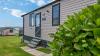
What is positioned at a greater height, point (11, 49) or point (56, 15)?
point (56, 15)

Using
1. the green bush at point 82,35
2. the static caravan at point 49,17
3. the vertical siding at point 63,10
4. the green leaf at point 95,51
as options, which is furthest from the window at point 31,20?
the green leaf at point 95,51

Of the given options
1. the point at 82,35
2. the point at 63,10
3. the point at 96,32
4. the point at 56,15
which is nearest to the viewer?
the point at 96,32

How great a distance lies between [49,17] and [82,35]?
10638mm

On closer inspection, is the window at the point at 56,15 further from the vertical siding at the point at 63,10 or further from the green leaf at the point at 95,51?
the green leaf at the point at 95,51

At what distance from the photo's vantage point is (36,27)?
1602cm

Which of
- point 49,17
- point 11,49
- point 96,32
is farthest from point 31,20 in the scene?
point 96,32

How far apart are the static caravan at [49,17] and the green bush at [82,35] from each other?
19.7ft

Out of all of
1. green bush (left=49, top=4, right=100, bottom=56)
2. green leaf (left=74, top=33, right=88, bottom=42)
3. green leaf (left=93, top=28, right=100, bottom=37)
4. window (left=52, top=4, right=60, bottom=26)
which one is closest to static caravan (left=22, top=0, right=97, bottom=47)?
window (left=52, top=4, right=60, bottom=26)

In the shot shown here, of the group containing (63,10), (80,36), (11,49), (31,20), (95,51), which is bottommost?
(11,49)

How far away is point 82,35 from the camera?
8.24 ft

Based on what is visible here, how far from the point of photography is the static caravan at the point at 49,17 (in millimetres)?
Answer: 10042

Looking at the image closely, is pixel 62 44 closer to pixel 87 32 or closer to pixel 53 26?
pixel 87 32

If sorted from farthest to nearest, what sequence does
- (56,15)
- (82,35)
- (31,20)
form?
(31,20)
(56,15)
(82,35)

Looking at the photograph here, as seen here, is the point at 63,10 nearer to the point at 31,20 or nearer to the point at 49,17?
the point at 49,17
